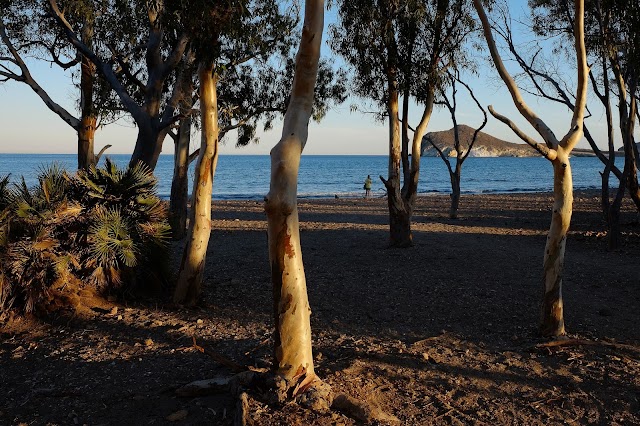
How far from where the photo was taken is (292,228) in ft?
15.0

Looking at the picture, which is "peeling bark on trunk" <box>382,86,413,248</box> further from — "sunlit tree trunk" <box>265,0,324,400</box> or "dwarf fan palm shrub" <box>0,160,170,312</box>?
"sunlit tree trunk" <box>265,0,324,400</box>

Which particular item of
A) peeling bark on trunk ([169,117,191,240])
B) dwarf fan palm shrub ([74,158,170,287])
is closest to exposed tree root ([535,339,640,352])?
dwarf fan palm shrub ([74,158,170,287])

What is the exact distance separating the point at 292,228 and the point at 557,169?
3.16 m

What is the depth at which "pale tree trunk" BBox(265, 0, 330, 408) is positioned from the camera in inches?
179

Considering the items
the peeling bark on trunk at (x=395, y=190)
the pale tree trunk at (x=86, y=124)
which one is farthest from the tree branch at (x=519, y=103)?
the pale tree trunk at (x=86, y=124)

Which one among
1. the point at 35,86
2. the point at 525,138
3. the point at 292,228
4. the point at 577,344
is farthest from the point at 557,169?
the point at 35,86

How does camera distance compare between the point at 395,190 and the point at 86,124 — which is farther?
the point at 86,124

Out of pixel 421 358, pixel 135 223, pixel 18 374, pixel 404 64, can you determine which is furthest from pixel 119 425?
pixel 404 64

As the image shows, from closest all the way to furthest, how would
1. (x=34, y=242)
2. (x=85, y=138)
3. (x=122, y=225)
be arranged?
(x=34, y=242)
(x=122, y=225)
(x=85, y=138)

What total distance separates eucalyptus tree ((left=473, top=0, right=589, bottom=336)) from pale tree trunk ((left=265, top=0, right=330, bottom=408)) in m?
2.67

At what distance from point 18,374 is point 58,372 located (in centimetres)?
39

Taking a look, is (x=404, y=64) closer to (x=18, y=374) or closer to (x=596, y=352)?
(x=596, y=352)

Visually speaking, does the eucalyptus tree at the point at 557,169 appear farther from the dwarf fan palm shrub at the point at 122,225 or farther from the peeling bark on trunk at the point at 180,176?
the peeling bark on trunk at the point at 180,176

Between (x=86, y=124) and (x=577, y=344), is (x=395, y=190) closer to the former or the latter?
(x=577, y=344)
